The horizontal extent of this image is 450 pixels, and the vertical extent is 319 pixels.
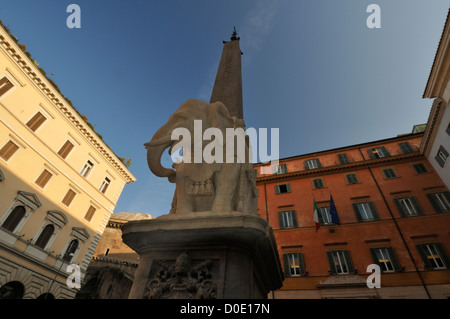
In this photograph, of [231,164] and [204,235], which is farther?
[231,164]

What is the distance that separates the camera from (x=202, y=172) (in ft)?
9.97

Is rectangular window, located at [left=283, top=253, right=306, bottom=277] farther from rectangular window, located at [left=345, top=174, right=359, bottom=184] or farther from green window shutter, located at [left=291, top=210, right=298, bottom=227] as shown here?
rectangular window, located at [left=345, top=174, right=359, bottom=184]

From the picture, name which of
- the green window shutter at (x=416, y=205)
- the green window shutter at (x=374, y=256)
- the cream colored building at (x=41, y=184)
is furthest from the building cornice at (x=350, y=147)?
the cream colored building at (x=41, y=184)

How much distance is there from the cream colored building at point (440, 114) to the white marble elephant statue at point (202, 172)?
533 inches

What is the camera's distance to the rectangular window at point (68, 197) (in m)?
17.6

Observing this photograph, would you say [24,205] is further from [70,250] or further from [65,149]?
[65,149]

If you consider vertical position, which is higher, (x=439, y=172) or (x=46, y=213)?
(x=439, y=172)

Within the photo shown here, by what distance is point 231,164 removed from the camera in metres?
3.01

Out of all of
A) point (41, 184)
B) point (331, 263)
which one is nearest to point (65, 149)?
point (41, 184)

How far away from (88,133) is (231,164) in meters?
20.6

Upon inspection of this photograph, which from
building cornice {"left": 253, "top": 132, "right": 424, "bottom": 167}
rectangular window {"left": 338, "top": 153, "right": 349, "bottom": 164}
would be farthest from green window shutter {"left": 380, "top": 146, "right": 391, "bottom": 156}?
rectangular window {"left": 338, "top": 153, "right": 349, "bottom": 164}

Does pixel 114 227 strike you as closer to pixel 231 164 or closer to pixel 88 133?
pixel 88 133

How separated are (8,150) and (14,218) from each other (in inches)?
158
